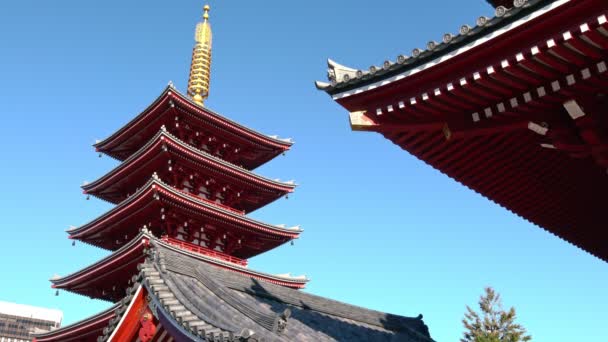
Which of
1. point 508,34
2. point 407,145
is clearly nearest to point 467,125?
Result: point 407,145

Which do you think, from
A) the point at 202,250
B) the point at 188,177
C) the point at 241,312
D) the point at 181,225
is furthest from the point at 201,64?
the point at 241,312

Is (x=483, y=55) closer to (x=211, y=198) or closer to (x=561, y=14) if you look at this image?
(x=561, y=14)

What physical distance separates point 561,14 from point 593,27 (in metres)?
0.29

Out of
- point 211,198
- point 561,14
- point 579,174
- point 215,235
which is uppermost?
point 211,198

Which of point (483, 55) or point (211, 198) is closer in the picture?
point (483, 55)

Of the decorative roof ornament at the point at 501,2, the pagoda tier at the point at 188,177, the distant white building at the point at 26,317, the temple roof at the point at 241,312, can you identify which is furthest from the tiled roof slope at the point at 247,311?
the distant white building at the point at 26,317

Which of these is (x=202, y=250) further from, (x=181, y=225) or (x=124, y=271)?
(x=124, y=271)

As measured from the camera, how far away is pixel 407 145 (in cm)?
690

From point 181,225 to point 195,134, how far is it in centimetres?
452

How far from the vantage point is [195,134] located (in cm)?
2661

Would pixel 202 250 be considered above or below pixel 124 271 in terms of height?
above

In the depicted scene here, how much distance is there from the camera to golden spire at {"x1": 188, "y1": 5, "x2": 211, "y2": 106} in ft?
99.7

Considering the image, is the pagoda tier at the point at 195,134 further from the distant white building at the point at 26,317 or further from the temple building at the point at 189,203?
the distant white building at the point at 26,317

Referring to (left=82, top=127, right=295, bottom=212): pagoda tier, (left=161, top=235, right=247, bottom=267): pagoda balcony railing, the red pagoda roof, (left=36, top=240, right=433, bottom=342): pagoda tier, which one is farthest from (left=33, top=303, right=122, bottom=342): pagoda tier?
(left=36, top=240, right=433, bottom=342): pagoda tier
